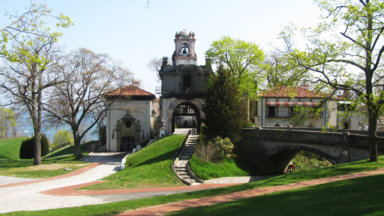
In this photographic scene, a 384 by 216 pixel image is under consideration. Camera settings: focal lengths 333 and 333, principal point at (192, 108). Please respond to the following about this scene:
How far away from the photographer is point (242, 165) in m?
28.5

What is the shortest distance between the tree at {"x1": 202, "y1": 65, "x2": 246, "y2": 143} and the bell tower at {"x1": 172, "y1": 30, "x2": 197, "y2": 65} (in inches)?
510

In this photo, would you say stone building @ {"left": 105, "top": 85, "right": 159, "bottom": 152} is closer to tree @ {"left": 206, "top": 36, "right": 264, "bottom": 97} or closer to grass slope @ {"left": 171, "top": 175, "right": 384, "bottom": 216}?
tree @ {"left": 206, "top": 36, "right": 264, "bottom": 97}

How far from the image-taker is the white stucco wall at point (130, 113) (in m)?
40.5

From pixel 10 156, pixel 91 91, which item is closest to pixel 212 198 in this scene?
pixel 91 91

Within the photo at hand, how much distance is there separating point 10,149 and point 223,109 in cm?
3522

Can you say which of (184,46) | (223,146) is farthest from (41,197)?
(184,46)

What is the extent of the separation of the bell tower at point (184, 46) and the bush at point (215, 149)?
53.3 feet

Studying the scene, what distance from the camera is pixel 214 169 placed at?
2572cm

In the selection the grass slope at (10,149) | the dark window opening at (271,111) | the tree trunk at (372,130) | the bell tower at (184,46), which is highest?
the bell tower at (184,46)

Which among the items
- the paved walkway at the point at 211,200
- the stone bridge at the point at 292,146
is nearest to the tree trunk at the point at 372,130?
the paved walkway at the point at 211,200

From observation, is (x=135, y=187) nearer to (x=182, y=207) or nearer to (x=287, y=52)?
(x=182, y=207)

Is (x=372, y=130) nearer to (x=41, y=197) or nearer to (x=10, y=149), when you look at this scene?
(x=41, y=197)

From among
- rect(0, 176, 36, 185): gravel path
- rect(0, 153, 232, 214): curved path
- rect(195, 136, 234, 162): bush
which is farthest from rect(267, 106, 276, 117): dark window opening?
rect(0, 176, 36, 185): gravel path

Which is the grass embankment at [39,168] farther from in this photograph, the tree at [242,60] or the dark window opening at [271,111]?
the dark window opening at [271,111]
